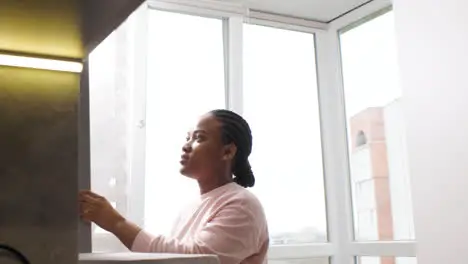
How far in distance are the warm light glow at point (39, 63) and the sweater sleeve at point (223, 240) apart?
0.58 metres

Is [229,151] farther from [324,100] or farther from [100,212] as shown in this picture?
[324,100]

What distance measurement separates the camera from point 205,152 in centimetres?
158

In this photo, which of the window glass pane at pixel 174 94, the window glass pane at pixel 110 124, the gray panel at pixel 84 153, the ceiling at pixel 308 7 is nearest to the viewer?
the gray panel at pixel 84 153

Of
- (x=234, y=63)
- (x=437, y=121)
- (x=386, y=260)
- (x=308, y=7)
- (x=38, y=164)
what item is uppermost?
(x=308, y=7)

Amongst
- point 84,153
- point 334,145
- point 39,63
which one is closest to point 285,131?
point 334,145

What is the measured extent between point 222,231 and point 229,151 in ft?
1.34

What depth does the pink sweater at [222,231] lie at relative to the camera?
1198mm

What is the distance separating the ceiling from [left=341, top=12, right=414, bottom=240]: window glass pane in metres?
0.14

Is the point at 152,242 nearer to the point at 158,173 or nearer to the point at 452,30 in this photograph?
the point at 158,173

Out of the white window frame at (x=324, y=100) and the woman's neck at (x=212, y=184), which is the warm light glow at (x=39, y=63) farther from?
the white window frame at (x=324, y=100)

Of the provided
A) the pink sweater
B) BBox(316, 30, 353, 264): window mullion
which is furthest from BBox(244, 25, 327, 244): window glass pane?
the pink sweater

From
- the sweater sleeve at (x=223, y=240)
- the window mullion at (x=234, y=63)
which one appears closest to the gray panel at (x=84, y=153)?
the sweater sleeve at (x=223, y=240)

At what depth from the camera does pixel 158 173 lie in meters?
2.36

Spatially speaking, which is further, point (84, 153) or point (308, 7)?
point (308, 7)
